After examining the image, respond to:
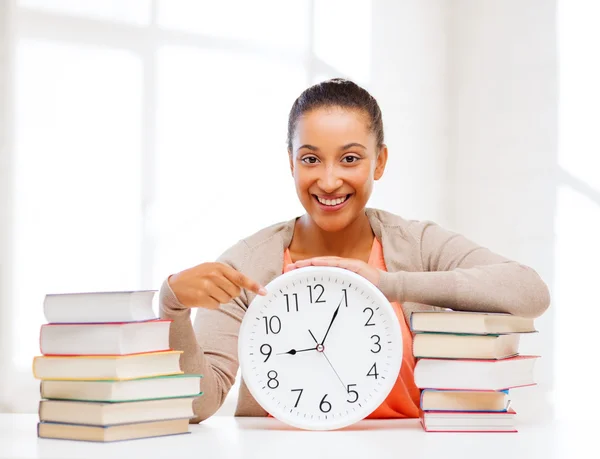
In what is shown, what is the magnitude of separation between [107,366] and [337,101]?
2.80 feet

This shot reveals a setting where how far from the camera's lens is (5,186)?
354cm

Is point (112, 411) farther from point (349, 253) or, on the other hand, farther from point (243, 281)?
point (349, 253)

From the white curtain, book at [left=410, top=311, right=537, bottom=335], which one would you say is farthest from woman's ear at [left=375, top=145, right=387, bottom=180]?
the white curtain

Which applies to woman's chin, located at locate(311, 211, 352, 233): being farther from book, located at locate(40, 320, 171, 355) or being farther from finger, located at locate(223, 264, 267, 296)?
book, located at locate(40, 320, 171, 355)

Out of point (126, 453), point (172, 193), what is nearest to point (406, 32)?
point (172, 193)

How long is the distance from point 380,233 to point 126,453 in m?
0.95

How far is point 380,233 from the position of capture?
6.84 feet

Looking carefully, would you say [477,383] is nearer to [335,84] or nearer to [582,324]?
[335,84]

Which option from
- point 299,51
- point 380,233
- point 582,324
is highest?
point 299,51

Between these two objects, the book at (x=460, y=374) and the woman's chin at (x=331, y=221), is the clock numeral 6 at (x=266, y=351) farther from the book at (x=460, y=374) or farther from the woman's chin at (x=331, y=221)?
the woman's chin at (x=331, y=221)

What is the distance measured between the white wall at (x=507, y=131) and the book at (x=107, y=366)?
2899 millimetres

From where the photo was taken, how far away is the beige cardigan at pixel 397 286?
66.3 inches

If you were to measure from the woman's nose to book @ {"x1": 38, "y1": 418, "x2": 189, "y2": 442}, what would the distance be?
636 millimetres

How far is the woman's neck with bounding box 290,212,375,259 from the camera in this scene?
2105mm
